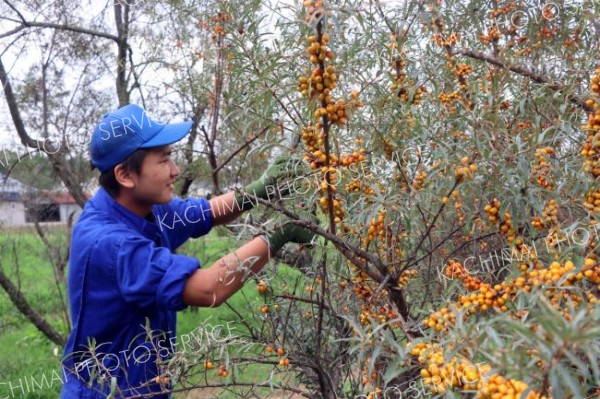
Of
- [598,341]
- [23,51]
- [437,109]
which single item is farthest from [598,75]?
[23,51]

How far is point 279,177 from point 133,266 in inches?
22.0

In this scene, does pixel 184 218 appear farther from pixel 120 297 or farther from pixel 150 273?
pixel 150 273

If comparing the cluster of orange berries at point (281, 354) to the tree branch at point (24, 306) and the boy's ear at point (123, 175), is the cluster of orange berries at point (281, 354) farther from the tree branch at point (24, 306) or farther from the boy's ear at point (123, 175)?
the tree branch at point (24, 306)

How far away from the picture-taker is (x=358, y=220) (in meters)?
1.50

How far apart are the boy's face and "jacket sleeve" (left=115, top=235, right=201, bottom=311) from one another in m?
0.25

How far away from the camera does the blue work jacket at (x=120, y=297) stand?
6.03 ft

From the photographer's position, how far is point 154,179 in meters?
2.12

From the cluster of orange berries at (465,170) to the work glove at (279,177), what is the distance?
404 millimetres

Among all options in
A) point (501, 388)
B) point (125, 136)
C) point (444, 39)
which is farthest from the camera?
point (444, 39)

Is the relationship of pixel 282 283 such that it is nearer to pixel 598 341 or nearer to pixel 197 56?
pixel 598 341

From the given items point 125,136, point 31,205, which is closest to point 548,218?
point 125,136

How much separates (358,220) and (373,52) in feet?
2.23

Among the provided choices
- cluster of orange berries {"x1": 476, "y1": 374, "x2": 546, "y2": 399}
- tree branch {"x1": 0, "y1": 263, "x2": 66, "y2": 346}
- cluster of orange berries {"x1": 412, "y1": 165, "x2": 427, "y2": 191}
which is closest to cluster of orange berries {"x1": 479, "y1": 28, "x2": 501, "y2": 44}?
cluster of orange berries {"x1": 412, "y1": 165, "x2": 427, "y2": 191}

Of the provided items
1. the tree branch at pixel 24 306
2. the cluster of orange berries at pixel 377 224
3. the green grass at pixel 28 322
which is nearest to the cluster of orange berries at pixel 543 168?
the cluster of orange berries at pixel 377 224
